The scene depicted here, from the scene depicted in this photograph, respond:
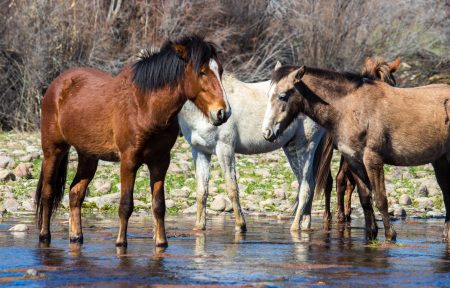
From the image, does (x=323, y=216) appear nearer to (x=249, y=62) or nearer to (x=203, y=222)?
(x=203, y=222)

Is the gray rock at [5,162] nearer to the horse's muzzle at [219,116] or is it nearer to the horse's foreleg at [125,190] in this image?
the horse's foreleg at [125,190]

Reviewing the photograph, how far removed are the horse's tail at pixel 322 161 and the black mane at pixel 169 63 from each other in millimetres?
3661

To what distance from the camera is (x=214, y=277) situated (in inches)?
306

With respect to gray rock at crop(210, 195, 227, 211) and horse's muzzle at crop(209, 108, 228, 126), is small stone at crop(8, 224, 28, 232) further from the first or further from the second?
gray rock at crop(210, 195, 227, 211)

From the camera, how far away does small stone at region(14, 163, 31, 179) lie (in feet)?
51.9

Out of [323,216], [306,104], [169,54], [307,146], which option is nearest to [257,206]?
[323,216]

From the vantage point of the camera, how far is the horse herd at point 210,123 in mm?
9492

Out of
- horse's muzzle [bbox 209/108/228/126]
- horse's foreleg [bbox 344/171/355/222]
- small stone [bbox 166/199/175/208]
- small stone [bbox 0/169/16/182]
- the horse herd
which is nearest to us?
horse's muzzle [bbox 209/108/228/126]

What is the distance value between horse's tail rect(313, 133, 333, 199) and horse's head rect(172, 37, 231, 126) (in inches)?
147

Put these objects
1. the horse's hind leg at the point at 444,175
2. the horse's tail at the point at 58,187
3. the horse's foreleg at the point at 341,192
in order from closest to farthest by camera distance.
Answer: the horse's tail at the point at 58,187 → the horse's hind leg at the point at 444,175 → the horse's foreleg at the point at 341,192

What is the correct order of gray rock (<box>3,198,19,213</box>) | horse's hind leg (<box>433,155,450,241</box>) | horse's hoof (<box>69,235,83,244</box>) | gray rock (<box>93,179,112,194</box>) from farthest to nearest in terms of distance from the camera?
gray rock (<box>93,179,112,194</box>) < gray rock (<box>3,198,19,213</box>) < horse's hind leg (<box>433,155,450,241</box>) < horse's hoof (<box>69,235,83,244</box>)

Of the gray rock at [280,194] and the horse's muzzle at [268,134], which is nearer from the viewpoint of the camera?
the horse's muzzle at [268,134]

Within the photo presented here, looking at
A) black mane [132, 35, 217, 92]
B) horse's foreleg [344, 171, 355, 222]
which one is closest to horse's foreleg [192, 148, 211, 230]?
horse's foreleg [344, 171, 355, 222]

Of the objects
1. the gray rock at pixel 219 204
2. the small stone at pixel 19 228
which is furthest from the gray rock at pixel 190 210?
the small stone at pixel 19 228
